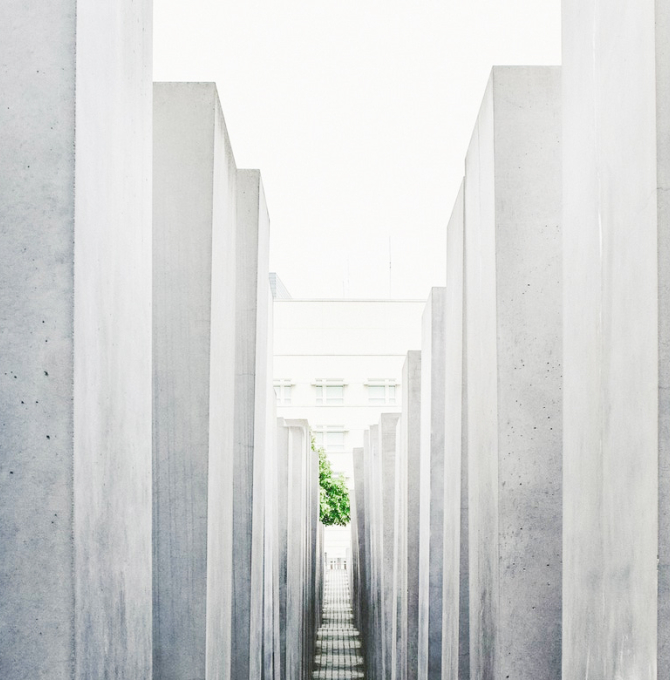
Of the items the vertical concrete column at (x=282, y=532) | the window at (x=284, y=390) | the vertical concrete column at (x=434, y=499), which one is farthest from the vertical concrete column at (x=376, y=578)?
the window at (x=284, y=390)

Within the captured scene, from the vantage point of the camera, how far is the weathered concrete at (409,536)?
12.5 m

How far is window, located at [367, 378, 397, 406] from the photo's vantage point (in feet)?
170

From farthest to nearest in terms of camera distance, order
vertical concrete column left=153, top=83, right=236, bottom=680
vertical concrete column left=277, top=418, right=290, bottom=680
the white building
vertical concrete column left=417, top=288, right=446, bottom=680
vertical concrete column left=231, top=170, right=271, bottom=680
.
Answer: the white building
vertical concrete column left=277, top=418, right=290, bottom=680
vertical concrete column left=417, top=288, right=446, bottom=680
vertical concrete column left=231, top=170, right=271, bottom=680
vertical concrete column left=153, top=83, right=236, bottom=680

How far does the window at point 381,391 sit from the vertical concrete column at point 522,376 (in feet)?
151

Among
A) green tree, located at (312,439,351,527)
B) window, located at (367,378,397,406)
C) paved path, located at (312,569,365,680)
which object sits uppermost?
window, located at (367,378,397,406)

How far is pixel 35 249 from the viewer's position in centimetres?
322

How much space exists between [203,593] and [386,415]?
12.3 m

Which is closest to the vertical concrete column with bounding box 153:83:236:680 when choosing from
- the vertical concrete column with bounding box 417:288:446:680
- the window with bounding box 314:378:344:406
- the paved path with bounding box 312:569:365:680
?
the vertical concrete column with bounding box 417:288:446:680

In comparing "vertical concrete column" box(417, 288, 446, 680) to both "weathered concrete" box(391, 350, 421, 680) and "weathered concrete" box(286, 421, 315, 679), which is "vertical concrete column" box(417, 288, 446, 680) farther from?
"weathered concrete" box(286, 421, 315, 679)

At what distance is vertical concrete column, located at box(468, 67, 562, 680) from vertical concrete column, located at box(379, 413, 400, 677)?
10.1 metres

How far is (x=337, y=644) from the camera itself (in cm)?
2925

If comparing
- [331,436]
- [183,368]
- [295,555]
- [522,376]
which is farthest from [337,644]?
[522,376]

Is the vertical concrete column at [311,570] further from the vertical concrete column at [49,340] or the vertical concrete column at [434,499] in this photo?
the vertical concrete column at [49,340]

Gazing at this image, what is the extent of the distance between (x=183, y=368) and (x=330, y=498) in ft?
123
